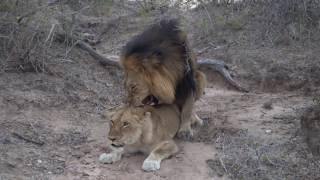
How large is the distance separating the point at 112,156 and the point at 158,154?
43cm

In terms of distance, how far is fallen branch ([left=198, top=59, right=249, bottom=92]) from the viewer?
8922mm

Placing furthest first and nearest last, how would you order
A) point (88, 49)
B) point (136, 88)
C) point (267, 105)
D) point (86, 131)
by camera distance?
point (88, 49)
point (267, 105)
point (86, 131)
point (136, 88)

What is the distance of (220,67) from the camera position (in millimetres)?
9195

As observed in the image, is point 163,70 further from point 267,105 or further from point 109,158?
point 267,105

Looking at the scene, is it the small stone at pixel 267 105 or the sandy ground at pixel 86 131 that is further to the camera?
the small stone at pixel 267 105

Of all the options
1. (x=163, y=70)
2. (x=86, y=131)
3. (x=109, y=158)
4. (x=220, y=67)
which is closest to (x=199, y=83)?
(x=163, y=70)

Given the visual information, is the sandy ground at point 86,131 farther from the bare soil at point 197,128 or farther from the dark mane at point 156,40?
the dark mane at point 156,40

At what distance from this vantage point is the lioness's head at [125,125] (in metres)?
5.59

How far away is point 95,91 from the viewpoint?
26.0ft

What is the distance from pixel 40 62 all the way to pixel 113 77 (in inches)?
51.3

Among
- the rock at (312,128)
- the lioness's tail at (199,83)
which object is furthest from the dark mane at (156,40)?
the rock at (312,128)

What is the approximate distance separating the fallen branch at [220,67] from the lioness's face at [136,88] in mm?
3138

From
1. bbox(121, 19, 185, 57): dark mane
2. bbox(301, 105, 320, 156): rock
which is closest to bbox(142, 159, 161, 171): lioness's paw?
bbox(121, 19, 185, 57): dark mane

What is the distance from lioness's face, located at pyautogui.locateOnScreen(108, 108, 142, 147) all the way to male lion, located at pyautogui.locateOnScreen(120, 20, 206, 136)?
0.26 metres
